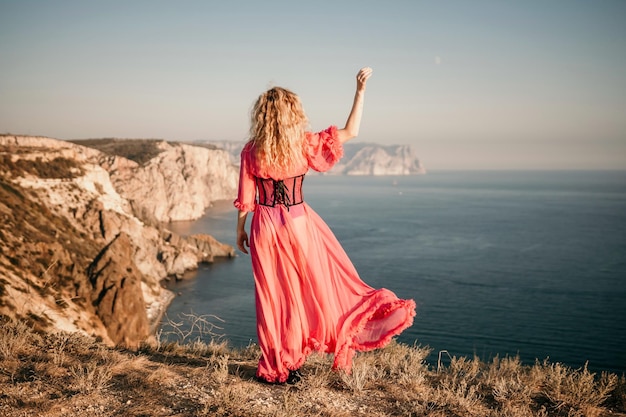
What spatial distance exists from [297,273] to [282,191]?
779mm

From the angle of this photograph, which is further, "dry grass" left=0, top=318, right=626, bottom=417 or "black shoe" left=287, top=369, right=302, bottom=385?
"black shoe" left=287, top=369, right=302, bottom=385

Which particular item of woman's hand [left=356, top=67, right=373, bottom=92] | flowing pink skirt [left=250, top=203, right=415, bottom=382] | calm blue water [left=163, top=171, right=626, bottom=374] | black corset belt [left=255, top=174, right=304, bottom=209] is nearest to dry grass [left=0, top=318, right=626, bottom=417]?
flowing pink skirt [left=250, top=203, right=415, bottom=382]

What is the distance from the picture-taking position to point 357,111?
3949mm

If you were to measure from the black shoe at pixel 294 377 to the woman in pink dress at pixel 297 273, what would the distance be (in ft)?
0.04

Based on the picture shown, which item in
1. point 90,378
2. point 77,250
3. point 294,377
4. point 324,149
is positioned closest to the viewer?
point 90,378

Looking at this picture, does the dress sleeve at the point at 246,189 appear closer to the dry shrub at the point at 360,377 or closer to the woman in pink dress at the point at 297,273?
the woman in pink dress at the point at 297,273

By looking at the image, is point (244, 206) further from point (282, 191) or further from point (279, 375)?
point (279, 375)

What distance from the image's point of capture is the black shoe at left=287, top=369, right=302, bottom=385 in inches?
164

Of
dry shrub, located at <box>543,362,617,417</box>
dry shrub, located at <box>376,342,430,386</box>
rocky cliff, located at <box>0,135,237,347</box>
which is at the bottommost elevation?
rocky cliff, located at <box>0,135,237,347</box>

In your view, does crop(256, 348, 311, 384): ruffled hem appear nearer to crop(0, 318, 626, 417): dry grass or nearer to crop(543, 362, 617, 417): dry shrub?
crop(0, 318, 626, 417): dry grass

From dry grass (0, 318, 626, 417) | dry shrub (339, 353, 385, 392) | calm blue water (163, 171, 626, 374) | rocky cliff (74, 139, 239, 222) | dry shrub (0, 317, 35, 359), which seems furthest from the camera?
rocky cliff (74, 139, 239, 222)

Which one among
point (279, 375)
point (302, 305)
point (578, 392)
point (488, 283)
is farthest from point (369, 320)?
point (488, 283)

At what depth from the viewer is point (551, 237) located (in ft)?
256

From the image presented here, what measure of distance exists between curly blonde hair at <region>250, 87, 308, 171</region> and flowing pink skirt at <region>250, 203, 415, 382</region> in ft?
1.61
